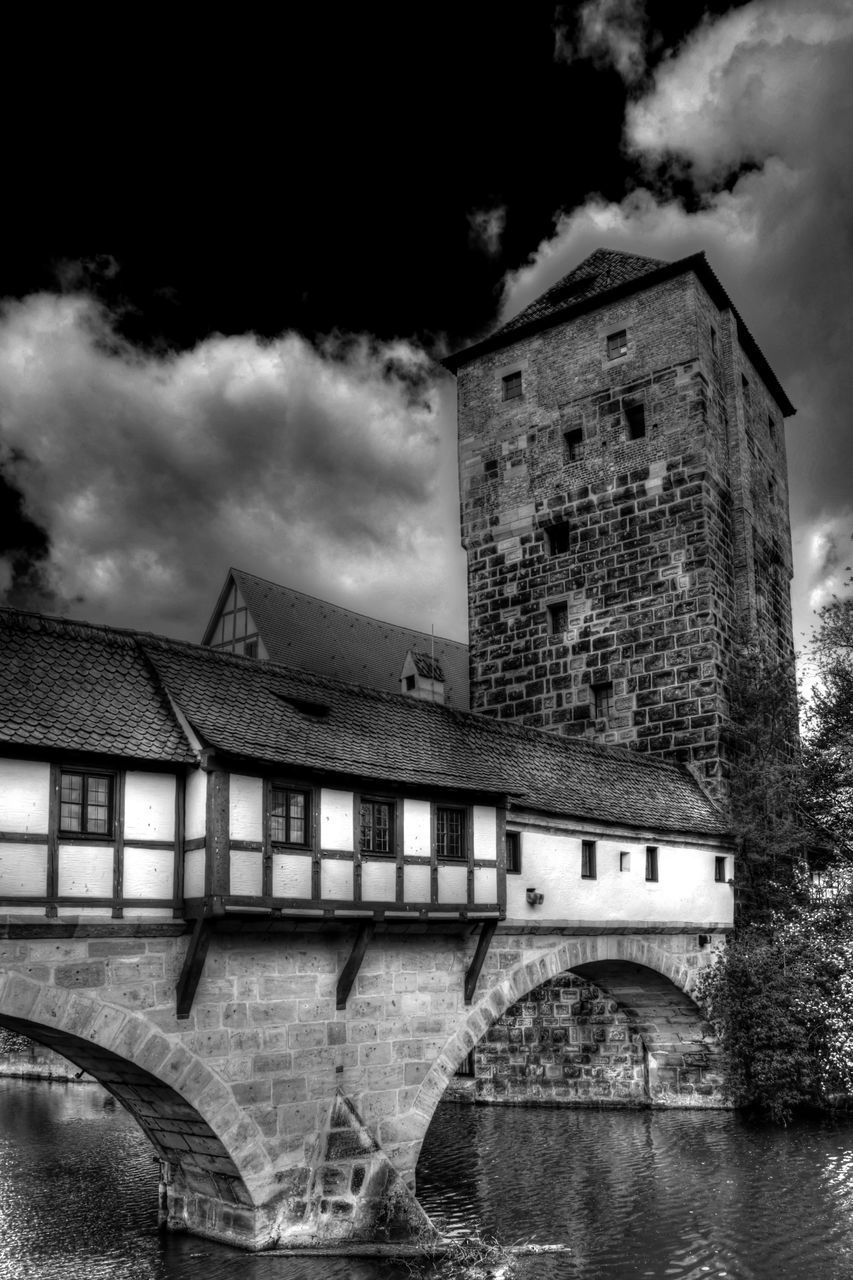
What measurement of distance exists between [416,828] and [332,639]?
65.4ft

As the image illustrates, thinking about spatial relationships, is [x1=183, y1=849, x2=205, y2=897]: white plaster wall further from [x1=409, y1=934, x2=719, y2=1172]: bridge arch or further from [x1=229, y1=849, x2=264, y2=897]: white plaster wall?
[x1=409, y1=934, x2=719, y2=1172]: bridge arch

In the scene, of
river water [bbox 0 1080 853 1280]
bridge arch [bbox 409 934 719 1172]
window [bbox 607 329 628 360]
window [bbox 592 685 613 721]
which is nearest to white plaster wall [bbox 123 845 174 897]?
river water [bbox 0 1080 853 1280]

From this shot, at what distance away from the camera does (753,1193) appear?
53.8ft

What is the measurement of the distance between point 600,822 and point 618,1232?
643cm

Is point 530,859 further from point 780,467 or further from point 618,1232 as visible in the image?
point 780,467

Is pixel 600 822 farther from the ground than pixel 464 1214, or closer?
farther from the ground

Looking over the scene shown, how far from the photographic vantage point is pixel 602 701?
26688 millimetres

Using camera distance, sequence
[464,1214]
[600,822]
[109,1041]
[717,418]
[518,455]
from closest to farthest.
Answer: [109,1041] < [464,1214] < [600,822] < [717,418] < [518,455]

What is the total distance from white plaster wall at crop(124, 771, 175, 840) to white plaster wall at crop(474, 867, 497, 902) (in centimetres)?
474

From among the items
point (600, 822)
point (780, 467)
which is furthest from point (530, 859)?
point (780, 467)

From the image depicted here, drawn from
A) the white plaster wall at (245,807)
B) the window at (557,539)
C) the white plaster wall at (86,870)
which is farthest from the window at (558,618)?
the white plaster wall at (86,870)

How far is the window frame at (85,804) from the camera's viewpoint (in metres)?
12.5

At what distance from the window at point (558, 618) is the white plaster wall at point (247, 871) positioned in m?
15.1

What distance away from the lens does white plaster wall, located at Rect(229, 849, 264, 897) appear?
13.4 metres
